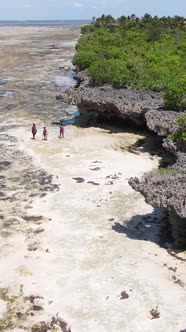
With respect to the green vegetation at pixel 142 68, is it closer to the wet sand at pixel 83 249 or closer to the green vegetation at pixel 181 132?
the wet sand at pixel 83 249

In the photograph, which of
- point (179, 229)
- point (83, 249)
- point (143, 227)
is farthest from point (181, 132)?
point (83, 249)

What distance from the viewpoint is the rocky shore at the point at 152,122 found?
20500 mm

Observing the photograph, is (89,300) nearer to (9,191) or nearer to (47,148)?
(9,191)

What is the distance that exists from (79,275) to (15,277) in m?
2.67

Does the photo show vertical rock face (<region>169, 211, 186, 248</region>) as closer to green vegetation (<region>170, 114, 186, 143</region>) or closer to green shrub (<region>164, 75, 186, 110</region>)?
green vegetation (<region>170, 114, 186, 143</region>)

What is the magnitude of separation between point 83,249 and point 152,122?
15006 mm

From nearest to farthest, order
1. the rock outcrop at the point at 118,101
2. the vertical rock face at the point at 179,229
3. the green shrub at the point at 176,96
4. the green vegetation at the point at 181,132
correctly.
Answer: the vertical rock face at the point at 179,229 < the green vegetation at the point at 181,132 < the green shrub at the point at 176,96 < the rock outcrop at the point at 118,101

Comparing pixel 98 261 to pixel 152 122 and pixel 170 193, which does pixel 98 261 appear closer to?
pixel 170 193

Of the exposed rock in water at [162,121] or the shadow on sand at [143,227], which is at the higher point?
the exposed rock in water at [162,121]

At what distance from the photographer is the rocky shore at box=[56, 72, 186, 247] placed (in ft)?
67.3

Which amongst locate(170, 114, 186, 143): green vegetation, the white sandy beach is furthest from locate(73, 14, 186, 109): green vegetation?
the white sandy beach

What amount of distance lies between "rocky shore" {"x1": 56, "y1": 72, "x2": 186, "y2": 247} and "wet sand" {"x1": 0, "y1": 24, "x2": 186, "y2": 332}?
Answer: 91.7 inches

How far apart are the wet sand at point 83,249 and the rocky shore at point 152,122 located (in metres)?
2.33

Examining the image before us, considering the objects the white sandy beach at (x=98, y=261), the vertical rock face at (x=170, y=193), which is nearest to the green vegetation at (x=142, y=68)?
the white sandy beach at (x=98, y=261)
